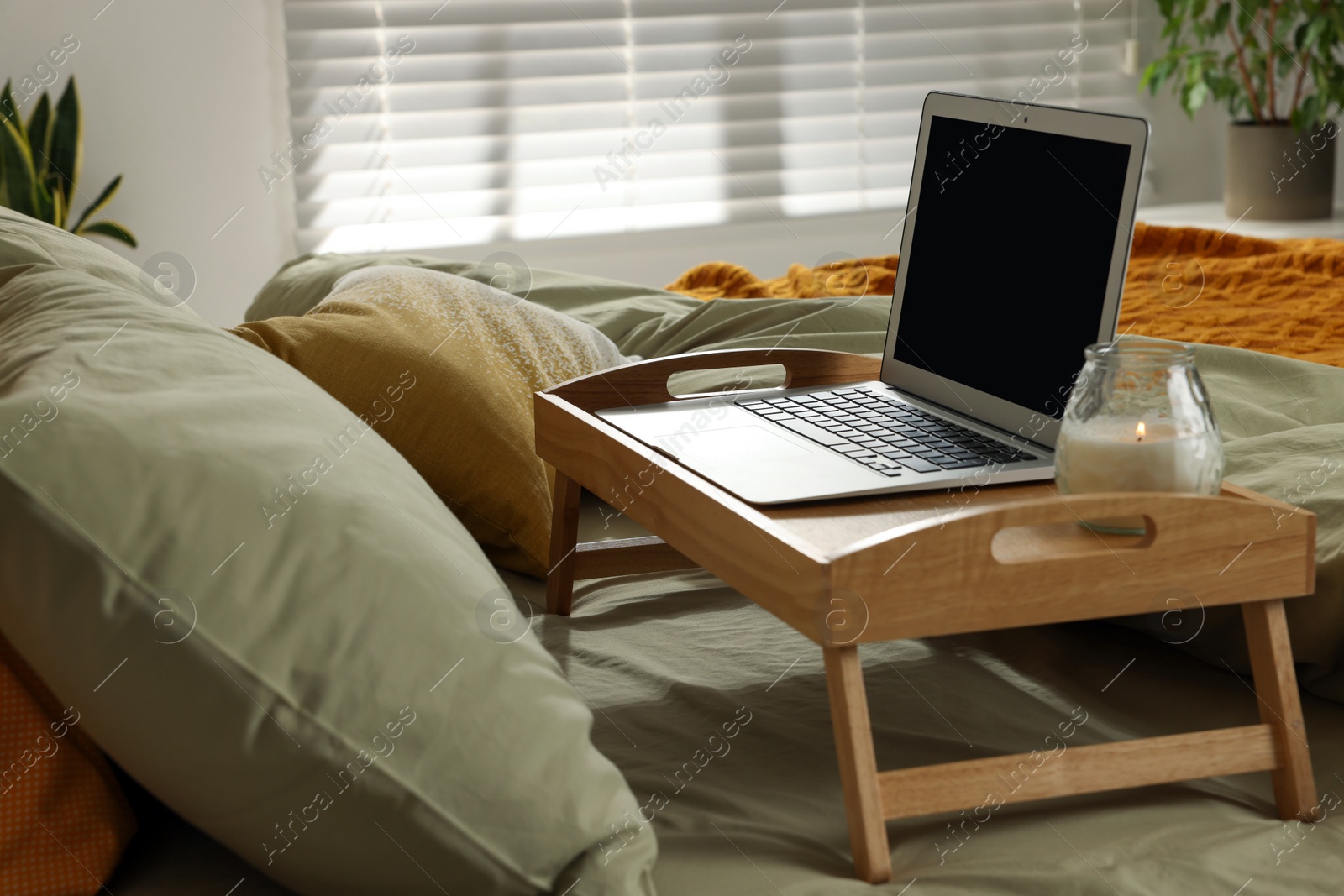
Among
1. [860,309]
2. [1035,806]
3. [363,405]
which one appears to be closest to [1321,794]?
[1035,806]

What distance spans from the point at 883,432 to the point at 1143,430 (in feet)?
0.82

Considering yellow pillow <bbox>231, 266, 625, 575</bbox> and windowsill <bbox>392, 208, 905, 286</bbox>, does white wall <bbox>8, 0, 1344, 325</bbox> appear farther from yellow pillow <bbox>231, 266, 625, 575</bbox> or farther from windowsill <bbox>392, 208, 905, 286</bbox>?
yellow pillow <bbox>231, 266, 625, 575</bbox>

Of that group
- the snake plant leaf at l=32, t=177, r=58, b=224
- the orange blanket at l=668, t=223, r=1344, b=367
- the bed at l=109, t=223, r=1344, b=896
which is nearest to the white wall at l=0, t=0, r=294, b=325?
the snake plant leaf at l=32, t=177, r=58, b=224

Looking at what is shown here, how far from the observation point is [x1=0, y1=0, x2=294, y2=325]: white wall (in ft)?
10.4

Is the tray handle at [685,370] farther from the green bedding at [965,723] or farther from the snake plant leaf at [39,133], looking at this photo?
the snake plant leaf at [39,133]

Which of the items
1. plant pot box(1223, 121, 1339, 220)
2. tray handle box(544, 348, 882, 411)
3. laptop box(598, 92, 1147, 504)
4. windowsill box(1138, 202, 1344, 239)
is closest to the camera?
laptop box(598, 92, 1147, 504)

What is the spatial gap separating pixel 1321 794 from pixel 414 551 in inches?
23.5

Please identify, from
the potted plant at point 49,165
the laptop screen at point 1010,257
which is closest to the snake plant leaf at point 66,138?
the potted plant at point 49,165

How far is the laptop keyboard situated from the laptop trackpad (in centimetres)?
3

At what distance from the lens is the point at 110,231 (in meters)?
3.12

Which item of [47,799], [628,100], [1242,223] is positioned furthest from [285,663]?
[1242,223]

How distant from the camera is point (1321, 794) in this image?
0.80 meters

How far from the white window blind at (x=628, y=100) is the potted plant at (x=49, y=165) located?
50cm

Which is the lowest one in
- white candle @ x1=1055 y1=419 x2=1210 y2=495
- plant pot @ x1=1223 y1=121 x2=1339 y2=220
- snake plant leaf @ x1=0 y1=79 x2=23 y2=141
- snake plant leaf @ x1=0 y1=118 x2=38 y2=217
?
white candle @ x1=1055 y1=419 x2=1210 y2=495
